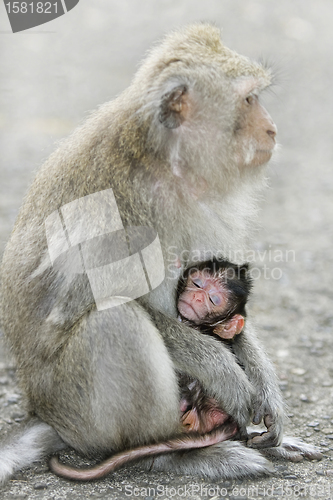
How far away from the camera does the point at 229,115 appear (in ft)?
9.91

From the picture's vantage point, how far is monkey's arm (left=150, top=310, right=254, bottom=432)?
296 cm

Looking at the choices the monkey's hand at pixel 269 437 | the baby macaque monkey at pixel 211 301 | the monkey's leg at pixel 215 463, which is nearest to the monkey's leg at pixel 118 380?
the monkey's leg at pixel 215 463

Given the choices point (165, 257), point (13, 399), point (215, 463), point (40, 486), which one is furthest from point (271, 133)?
point (13, 399)

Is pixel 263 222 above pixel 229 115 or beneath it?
beneath

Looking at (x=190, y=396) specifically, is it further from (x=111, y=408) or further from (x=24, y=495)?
(x=24, y=495)

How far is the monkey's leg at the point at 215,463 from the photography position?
9.79 ft

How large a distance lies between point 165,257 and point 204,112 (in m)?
0.72

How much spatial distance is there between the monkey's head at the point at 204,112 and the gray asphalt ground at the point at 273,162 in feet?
1.03

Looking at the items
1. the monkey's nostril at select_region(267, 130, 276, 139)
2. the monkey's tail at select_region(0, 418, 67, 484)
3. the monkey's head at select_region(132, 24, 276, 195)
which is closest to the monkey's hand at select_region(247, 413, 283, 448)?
the monkey's tail at select_region(0, 418, 67, 484)

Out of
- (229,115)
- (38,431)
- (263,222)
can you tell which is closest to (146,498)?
(38,431)

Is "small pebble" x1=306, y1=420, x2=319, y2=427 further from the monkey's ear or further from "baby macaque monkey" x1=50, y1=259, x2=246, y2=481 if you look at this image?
the monkey's ear

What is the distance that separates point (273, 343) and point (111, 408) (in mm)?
2131

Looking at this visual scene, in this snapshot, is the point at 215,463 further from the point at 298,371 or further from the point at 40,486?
the point at 298,371

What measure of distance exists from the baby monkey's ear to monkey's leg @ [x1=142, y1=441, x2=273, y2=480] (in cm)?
59
